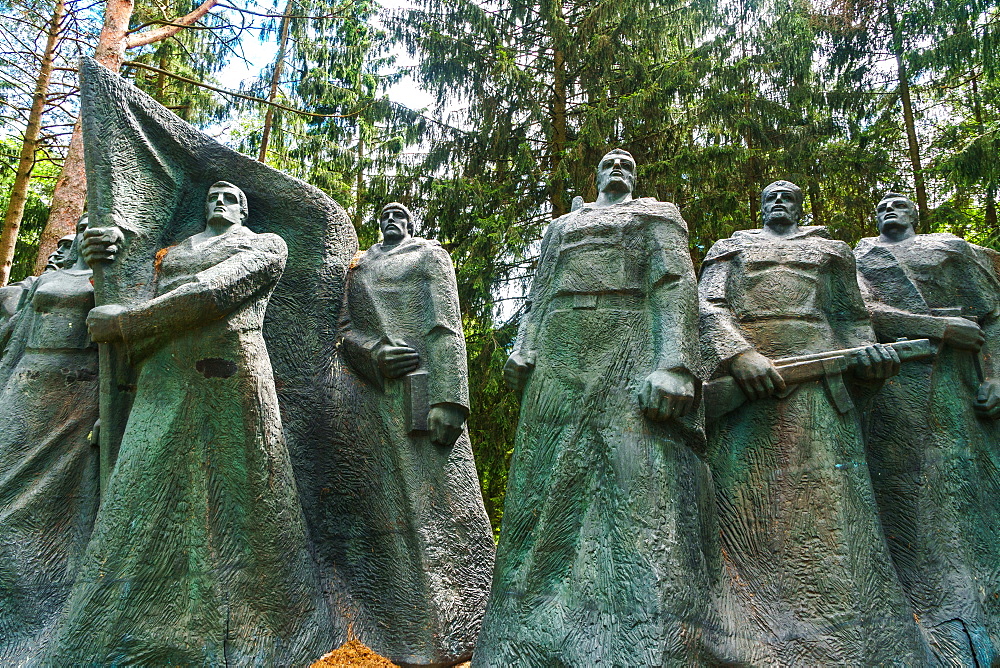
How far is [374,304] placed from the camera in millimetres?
5863

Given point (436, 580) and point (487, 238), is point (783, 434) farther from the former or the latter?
point (487, 238)

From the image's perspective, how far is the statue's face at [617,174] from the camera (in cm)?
493

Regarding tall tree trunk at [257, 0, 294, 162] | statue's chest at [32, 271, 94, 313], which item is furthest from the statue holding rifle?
tall tree trunk at [257, 0, 294, 162]

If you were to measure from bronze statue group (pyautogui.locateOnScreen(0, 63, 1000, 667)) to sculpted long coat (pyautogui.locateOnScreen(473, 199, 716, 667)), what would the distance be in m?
0.02

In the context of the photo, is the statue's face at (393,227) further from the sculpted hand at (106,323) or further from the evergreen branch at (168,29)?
the evergreen branch at (168,29)

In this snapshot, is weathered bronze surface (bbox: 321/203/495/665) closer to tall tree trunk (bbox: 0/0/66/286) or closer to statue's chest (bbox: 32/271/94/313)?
statue's chest (bbox: 32/271/94/313)

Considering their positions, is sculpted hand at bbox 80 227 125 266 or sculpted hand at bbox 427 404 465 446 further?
sculpted hand at bbox 427 404 465 446

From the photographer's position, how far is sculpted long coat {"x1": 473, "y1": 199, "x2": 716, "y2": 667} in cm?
396

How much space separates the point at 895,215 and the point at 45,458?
235 inches

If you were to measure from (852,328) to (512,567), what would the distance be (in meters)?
2.50

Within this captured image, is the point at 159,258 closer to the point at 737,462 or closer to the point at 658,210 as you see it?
the point at 658,210

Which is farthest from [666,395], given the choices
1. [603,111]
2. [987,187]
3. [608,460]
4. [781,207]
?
[987,187]

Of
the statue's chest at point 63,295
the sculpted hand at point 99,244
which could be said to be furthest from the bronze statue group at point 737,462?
the statue's chest at point 63,295

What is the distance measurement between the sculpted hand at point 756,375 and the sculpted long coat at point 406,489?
1.77m
